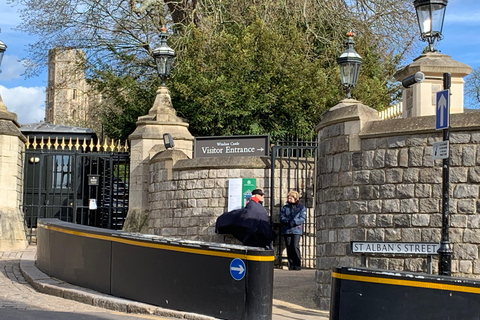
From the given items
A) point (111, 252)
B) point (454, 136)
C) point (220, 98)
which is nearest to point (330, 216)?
point (454, 136)

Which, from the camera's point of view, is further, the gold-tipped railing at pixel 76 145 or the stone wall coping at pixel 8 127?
the gold-tipped railing at pixel 76 145

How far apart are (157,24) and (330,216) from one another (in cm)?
1493

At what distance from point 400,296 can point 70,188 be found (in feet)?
46.1

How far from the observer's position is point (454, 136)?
9273mm

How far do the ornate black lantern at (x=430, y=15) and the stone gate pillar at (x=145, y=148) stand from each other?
815cm

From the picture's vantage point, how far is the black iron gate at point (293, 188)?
14.8m

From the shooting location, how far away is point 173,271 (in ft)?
29.3

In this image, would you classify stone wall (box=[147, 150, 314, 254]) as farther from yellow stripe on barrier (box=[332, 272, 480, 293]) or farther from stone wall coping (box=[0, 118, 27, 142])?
yellow stripe on barrier (box=[332, 272, 480, 293])

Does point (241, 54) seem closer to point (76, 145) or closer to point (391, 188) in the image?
point (76, 145)

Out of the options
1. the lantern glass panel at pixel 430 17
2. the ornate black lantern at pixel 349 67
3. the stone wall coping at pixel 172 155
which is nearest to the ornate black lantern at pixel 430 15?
the lantern glass panel at pixel 430 17

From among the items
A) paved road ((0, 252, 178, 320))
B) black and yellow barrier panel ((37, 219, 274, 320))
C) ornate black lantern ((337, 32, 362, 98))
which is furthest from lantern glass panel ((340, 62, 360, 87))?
paved road ((0, 252, 178, 320))

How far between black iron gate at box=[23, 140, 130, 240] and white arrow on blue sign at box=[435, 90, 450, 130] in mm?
10913

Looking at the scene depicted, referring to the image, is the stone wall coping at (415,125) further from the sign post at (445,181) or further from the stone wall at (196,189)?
the stone wall at (196,189)

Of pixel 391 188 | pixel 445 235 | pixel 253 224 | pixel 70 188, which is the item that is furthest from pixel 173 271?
pixel 70 188
